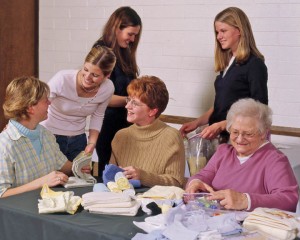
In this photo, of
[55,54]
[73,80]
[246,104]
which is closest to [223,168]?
[246,104]

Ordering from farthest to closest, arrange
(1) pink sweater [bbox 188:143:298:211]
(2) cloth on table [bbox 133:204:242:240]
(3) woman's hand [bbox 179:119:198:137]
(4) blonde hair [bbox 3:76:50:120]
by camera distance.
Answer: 1. (3) woman's hand [bbox 179:119:198:137]
2. (4) blonde hair [bbox 3:76:50:120]
3. (1) pink sweater [bbox 188:143:298:211]
4. (2) cloth on table [bbox 133:204:242:240]

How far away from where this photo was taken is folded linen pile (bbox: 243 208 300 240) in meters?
1.94

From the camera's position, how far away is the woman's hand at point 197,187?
245cm

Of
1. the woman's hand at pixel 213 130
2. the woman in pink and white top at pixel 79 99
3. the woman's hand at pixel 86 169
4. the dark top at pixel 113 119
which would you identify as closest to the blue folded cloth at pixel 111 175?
the woman's hand at pixel 86 169

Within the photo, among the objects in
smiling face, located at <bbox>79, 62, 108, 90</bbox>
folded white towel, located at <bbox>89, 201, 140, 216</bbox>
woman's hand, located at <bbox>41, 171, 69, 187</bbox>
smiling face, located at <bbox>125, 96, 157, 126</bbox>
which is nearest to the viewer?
folded white towel, located at <bbox>89, 201, 140, 216</bbox>

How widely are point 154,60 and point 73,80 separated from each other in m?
1.68

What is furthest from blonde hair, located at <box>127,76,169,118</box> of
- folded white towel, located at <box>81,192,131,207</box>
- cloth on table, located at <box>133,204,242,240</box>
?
cloth on table, located at <box>133,204,242,240</box>

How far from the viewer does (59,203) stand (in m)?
2.23

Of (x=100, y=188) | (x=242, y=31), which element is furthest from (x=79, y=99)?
(x=242, y=31)

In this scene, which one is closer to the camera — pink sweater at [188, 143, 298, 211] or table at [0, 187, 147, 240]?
table at [0, 187, 147, 240]

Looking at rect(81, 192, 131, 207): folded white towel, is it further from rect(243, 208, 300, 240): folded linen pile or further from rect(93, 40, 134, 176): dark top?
rect(93, 40, 134, 176): dark top

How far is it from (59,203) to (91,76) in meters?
1.00

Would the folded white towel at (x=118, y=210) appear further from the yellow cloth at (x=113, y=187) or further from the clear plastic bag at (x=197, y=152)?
the clear plastic bag at (x=197, y=152)

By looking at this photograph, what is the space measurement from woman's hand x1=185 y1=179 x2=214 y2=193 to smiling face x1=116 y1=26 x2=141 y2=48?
1245mm
